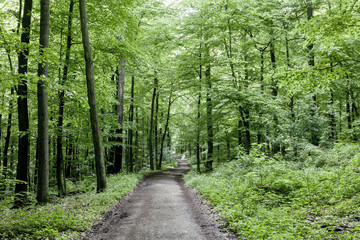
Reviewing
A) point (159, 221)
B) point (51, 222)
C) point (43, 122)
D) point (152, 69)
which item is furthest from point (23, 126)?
point (152, 69)

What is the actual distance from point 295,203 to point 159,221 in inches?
171

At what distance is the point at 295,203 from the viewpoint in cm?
677

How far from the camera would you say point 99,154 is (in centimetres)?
1008

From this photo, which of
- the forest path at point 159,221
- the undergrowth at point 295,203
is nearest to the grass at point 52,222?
the forest path at point 159,221

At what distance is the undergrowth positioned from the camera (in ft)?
16.2

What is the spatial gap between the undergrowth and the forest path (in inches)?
24.9

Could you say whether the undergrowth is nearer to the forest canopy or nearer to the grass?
the forest canopy

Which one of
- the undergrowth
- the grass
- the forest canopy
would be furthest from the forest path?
the forest canopy

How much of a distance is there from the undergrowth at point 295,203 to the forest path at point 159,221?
63 cm

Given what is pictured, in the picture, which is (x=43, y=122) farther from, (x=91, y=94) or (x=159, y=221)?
(x=159, y=221)

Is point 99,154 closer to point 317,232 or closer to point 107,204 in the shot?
point 107,204

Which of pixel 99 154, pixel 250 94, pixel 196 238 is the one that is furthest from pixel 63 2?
pixel 196 238

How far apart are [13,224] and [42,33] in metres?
6.61

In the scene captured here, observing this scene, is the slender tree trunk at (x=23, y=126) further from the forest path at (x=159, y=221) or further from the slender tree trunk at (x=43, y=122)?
the forest path at (x=159, y=221)
